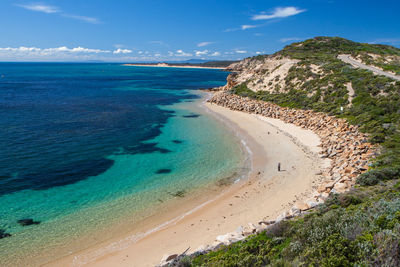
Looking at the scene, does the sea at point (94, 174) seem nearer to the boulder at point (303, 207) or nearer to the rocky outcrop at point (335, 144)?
the boulder at point (303, 207)

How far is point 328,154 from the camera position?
75.2ft

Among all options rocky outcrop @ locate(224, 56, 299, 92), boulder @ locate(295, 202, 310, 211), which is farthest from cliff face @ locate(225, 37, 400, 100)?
boulder @ locate(295, 202, 310, 211)

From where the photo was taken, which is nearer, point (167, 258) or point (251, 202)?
point (167, 258)

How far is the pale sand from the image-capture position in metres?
12.6

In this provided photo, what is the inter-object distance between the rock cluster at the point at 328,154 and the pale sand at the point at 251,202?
107 centimetres

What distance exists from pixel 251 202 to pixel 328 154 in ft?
35.3

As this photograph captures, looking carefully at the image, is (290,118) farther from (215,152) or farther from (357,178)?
(357,178)

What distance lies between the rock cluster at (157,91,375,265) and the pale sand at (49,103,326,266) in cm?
107

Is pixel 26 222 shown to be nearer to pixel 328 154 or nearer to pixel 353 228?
pixel 353 228

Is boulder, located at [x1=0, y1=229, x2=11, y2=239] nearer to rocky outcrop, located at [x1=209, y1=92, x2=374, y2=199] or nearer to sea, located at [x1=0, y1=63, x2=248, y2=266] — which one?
sea, located at [x1=0, y1=63, x2=248, y2=266]

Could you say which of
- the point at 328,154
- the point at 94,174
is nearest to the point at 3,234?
the point at 94,174

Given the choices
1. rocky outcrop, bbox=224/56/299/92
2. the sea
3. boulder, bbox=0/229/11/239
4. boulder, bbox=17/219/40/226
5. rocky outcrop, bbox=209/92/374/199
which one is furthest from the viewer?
rocky outcrop, bbox=224/56/299/92

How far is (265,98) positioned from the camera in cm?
4928

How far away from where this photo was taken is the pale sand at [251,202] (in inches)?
496
